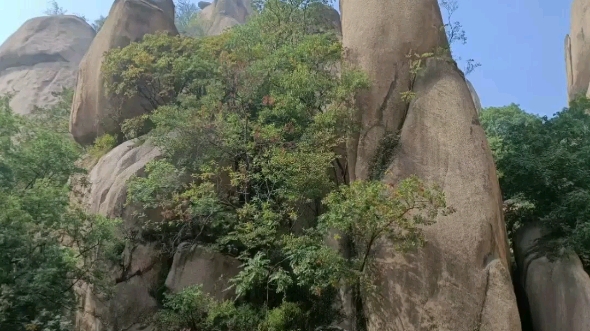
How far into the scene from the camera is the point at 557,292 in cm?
1007

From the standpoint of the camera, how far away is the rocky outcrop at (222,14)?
3450 centimetres

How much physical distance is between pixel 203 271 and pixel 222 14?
26.8 m

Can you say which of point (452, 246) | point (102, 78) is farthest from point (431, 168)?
point (102, 78)

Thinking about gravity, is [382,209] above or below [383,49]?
below

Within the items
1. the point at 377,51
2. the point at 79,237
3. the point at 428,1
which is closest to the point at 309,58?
the point at 377,51

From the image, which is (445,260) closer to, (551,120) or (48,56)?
(551,120)

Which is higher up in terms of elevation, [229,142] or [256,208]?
[229,142]

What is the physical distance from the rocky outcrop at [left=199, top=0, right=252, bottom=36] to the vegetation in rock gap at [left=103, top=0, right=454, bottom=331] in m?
20.7

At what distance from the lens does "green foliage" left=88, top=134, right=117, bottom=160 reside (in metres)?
17.0

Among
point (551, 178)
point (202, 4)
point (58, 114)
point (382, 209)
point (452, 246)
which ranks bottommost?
point (452, 246)

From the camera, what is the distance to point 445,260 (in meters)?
9.76

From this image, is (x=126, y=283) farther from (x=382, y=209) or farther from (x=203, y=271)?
(x=382, y=209)

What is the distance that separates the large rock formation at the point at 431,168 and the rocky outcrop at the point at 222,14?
71.9 ft

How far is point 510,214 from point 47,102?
23.2m
